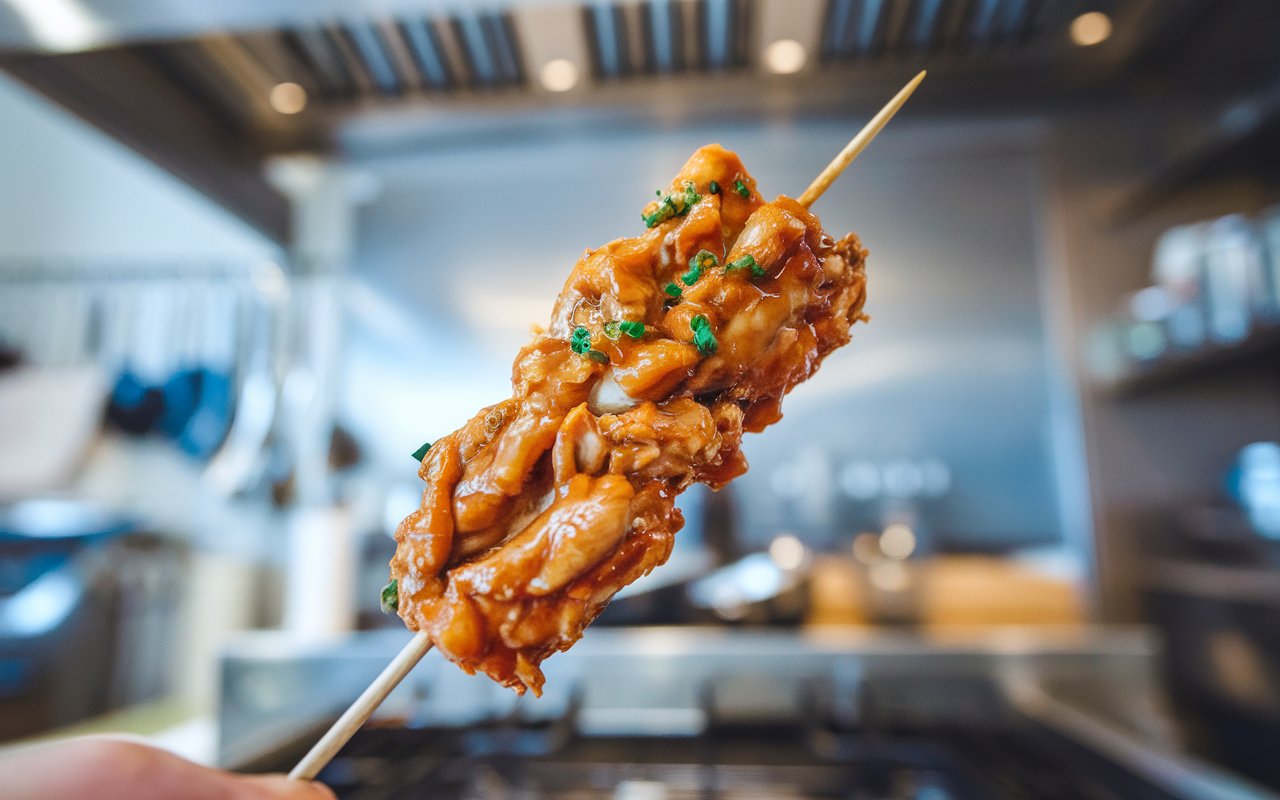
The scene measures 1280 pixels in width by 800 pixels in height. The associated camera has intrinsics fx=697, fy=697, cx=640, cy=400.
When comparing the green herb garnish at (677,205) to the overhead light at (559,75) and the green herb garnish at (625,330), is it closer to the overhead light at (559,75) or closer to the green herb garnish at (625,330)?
the green herb garnish at (625,330)

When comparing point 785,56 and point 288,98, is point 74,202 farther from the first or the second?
point 785,56

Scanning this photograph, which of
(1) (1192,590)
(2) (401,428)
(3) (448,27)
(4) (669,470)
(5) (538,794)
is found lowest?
(5) (538,794)

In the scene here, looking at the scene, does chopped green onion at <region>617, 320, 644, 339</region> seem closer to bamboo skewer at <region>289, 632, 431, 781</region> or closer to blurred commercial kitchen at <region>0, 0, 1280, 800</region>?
bamboo skewer at <region>289, 632, 431, 781</region>

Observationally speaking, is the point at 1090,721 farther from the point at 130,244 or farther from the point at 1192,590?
the point at 130,244

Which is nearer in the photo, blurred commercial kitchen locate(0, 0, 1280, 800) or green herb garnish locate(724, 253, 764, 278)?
green herb garnish locate(724, 253, 764, 278)

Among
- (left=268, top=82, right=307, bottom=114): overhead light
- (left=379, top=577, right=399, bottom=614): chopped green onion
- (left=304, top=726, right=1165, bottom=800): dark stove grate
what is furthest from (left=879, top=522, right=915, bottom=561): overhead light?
(left=268, top=82, right=307, bottom=114): overhead light

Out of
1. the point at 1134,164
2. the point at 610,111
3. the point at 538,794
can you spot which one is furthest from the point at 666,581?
the point at 1134,164
